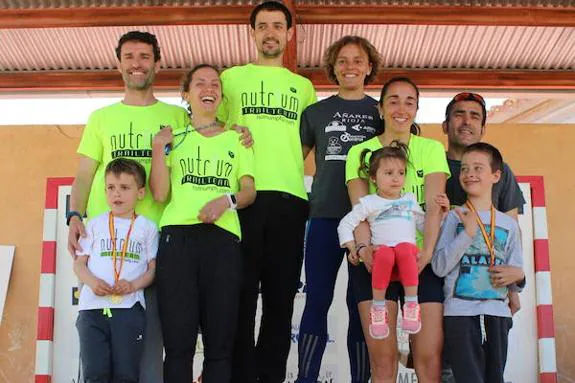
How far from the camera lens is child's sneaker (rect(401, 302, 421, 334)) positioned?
3.09 m

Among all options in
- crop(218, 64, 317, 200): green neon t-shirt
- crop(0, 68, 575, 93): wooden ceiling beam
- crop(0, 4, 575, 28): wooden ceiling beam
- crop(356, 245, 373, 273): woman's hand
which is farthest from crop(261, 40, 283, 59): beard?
crop(0, 68, 575, 93): wooden ceiling beam

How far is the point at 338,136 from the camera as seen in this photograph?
11.7 ft

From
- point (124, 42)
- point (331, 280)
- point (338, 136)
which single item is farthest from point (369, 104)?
point (124, 42)

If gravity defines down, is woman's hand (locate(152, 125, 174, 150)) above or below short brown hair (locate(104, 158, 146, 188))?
above

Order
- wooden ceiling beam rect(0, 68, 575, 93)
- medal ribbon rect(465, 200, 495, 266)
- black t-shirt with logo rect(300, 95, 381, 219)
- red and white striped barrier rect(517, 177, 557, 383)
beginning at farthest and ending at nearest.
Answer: wooden ceiling beam rect(0, 68, 575, 93), red and white striped barrier rect(517, 177, 557, 383), black t-shirt with logo rect(300, 95, 381, 219), medal ribbon rect(465, 200, 495, 266)

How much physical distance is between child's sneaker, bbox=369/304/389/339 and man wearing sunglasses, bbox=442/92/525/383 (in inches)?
28.5

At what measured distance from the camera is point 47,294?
224 inches

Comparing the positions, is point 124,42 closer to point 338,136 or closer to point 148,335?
point 338,136

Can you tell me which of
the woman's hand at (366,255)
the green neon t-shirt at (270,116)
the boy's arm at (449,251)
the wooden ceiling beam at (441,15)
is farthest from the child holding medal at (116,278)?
the wooden ceiling beam at (441,15)

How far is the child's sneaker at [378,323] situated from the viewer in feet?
10.1

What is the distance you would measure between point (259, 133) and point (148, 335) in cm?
105

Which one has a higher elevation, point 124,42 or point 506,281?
point 124,42

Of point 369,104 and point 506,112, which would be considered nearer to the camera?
point 369,104

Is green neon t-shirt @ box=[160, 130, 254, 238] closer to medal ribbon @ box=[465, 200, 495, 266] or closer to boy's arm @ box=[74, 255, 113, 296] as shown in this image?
boy's arm @ box=[74, 255, 113, 296]
